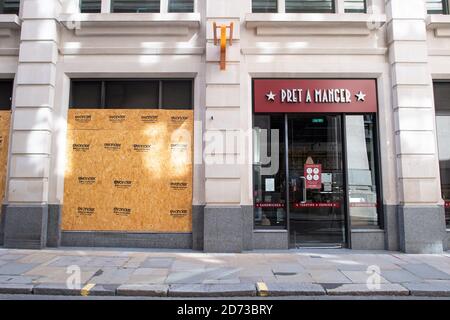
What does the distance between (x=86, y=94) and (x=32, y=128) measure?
166 cm

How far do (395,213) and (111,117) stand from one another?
7.87m

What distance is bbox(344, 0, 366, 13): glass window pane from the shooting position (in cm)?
1022

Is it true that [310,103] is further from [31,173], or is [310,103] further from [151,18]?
[31,173]

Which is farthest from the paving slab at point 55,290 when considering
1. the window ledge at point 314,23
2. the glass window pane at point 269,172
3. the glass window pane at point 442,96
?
the glass window pane at point 442,96

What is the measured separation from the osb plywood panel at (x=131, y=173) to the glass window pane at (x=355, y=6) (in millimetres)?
5301

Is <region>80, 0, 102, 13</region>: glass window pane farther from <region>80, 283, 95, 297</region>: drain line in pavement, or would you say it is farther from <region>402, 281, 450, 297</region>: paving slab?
<region>402, 281, 450, 297</region>: paving slab

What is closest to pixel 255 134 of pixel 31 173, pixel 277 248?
pixel 277 248

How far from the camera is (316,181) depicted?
9742 millimetres

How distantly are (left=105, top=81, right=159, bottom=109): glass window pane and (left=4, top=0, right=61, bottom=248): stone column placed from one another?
1486 mm

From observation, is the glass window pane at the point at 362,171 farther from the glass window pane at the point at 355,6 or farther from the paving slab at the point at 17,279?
the paving slab at the point at 17,279

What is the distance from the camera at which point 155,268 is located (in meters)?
7.36

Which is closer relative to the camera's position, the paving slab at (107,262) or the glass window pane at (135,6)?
the paving slab at (107,262)

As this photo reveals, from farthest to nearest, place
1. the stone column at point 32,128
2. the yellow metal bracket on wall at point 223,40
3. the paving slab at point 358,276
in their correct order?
the stone column at point 32,128 → the yellow metal bracket on wall at point 223,40 → the paving slab at point 358,276

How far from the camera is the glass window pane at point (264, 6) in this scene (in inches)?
401
